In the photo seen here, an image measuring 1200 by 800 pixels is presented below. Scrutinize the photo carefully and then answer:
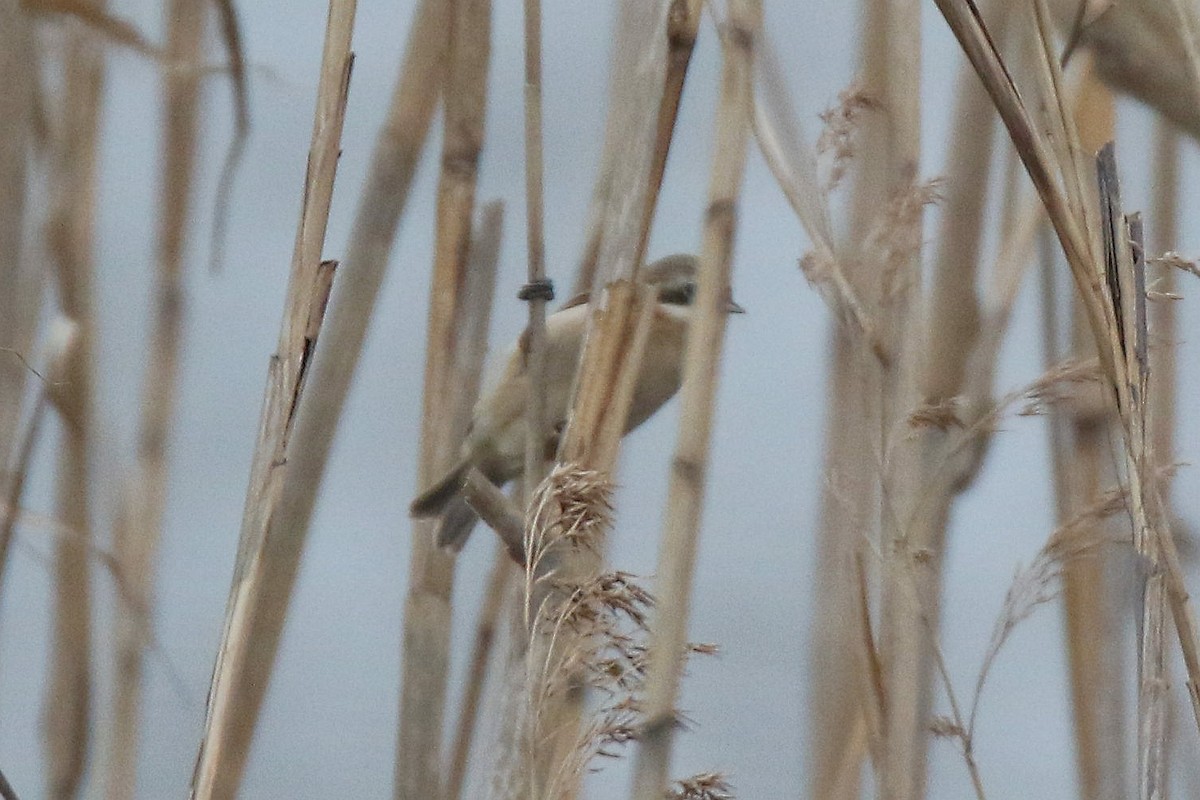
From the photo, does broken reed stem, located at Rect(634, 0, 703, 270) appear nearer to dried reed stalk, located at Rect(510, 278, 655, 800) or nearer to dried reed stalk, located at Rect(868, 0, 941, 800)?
dried reed stalk, located at Rect(510, 278, 655, 800)

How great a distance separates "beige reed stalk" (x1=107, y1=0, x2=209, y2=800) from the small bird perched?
0.29 m

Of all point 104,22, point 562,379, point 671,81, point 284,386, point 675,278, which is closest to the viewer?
point 284,386

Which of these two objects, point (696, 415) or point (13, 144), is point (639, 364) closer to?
point (696, 415)

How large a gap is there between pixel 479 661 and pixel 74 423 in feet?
1.23

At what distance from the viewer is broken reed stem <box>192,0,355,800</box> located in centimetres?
59

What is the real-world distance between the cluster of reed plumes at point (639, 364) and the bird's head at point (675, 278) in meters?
0.52

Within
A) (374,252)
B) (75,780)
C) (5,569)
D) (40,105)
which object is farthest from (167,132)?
(75,780)

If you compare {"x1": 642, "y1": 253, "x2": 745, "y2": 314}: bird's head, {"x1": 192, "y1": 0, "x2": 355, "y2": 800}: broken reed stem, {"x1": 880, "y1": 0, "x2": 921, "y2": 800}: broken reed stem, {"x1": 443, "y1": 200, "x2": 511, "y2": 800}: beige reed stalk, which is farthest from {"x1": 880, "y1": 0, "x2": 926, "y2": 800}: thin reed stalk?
{"x1": 642, "y1": 253, "x2": 745, "y2": 314}: bird's head

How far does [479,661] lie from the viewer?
115 centimetres

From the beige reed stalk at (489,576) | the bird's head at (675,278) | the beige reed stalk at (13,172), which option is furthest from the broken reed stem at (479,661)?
the bird's head at (675,278)

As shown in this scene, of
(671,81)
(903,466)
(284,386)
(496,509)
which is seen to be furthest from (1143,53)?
(284,386)

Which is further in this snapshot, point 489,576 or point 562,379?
point 562,379

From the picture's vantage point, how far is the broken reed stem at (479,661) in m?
1.10

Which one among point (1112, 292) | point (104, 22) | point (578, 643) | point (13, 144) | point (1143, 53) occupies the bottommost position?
point (578, 643)
